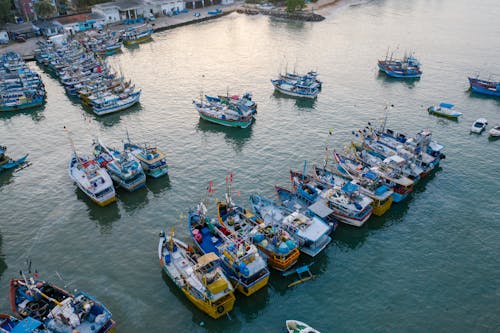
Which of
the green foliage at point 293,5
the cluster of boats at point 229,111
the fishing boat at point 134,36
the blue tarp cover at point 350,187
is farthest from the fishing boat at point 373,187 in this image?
the green foliage at point 293,5

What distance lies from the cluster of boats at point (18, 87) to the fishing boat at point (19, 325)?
218 ft

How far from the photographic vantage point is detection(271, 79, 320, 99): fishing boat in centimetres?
9288

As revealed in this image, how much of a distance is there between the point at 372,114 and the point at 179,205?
51.9m

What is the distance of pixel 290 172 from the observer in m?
61.4

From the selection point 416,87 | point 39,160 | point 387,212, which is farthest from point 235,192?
point 416,87

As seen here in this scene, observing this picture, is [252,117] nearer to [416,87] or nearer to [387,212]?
[387,212]

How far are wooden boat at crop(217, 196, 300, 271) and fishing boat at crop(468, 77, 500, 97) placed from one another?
257ft

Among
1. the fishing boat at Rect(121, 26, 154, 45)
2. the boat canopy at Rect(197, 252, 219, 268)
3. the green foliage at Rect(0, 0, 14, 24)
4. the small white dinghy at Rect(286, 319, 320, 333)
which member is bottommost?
the small white dinghy at Rect(286, 319, 320, 333)

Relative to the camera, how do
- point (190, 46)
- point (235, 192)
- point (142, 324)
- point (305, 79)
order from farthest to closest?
1. point (190, 46)
2. point (305, 79)
3. point (235, 192)
4. point (142, 324)

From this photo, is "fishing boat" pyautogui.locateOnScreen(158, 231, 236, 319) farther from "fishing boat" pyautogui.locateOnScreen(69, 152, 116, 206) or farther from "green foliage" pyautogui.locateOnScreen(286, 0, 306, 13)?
"green foliage" pyautogui.locateOnScreen(286, 0, 306, 13)

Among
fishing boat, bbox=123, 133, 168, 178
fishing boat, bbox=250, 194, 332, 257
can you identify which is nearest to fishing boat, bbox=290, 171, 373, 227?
fishing boat, bbox=250, 194, 332, 257

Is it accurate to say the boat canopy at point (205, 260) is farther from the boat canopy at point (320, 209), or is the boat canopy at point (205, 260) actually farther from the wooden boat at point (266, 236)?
the boat canopy at point (320, 209)

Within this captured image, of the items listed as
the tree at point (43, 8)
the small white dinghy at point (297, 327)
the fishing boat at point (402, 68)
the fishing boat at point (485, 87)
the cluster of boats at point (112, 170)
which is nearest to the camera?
the small white dinghy at point (297, 327)

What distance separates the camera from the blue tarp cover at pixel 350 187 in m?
52.3
